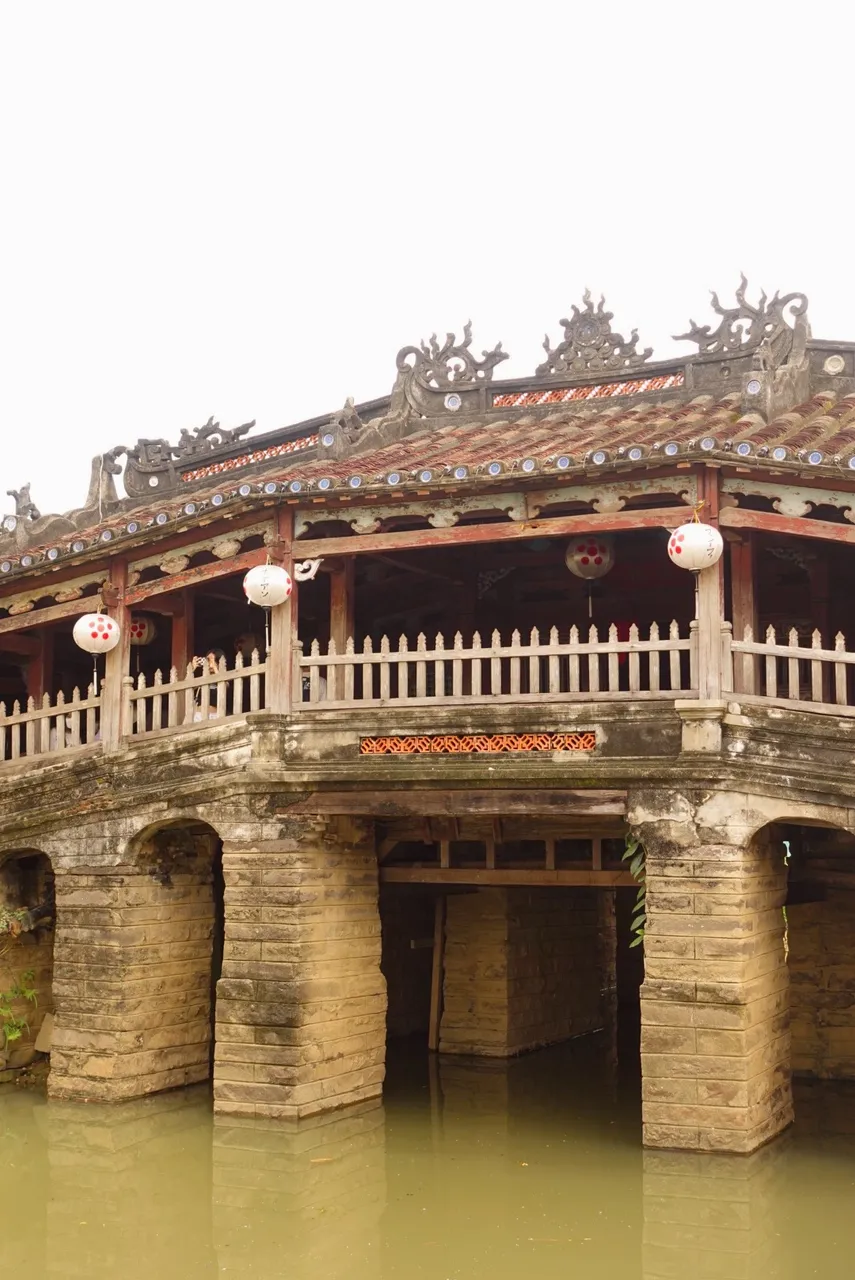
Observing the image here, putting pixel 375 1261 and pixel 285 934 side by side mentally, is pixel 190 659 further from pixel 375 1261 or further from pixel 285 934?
pixel 375 1261

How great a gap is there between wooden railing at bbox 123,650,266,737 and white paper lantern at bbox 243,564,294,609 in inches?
23.6

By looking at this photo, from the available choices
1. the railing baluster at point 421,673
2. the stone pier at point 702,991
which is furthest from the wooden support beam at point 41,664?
the stone pier at point 702,991

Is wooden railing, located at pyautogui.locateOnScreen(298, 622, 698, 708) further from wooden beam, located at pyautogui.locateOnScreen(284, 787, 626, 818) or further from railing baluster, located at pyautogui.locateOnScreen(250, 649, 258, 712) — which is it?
wooden beam, located at pyautogui.locateOnScreen(284, 787, 626, 818)

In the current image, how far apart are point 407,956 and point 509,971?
1962 mm

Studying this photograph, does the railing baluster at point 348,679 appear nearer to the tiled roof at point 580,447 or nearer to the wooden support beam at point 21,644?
Result: the tiled roof at point 580,447

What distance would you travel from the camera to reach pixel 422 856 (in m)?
14.7

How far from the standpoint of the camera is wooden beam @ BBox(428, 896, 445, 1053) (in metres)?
15.2

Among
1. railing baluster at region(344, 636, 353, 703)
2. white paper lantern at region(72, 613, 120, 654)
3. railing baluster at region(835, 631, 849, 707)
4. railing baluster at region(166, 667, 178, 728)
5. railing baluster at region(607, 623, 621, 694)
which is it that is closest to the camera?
railing baluster at region(835, 631, 849, 707)

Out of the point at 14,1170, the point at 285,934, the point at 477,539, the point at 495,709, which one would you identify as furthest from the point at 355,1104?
the point at 477,539

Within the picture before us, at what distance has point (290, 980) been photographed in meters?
11.6

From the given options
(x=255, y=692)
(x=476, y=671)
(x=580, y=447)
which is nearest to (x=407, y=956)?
(x=255, y=692)

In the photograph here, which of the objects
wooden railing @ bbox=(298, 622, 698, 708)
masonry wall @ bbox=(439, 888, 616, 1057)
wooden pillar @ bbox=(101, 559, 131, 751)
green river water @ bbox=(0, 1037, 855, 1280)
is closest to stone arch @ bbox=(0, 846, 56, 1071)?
green river water @ bbox=(0, 1037, 855, 1280)

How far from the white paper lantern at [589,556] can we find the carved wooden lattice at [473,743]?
5.68 ft

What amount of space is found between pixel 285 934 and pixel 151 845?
2091 millimetres
